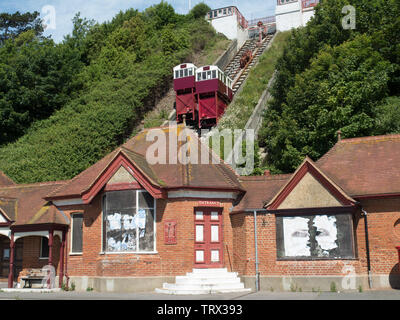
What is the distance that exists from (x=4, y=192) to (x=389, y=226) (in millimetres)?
19787

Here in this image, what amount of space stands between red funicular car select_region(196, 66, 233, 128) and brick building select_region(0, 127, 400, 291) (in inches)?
892

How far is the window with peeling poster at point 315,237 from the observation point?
17.2 meters

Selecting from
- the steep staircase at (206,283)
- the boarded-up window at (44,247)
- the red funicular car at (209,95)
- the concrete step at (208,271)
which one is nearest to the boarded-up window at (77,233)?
the boarded-up window at (44,247)

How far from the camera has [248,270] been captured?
18.7 m

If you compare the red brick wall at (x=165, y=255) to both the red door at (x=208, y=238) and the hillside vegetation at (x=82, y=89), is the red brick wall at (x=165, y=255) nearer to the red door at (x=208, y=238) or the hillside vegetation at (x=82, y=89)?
the red door at (x=208, y=238)

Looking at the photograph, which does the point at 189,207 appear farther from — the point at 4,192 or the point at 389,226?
the point at 4,192

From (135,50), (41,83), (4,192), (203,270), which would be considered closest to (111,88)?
(41,83)

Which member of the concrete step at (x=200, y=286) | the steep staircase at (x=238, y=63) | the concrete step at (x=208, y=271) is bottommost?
the concrete step at (x=200, y=286)

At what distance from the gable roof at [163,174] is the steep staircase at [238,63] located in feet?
100

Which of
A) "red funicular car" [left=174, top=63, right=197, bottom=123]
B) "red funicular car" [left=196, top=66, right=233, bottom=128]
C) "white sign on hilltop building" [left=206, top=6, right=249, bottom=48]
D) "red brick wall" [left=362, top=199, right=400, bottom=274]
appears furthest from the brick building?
"white sign on hilltop building" [left=206, top=6, right=249, bottom=48]

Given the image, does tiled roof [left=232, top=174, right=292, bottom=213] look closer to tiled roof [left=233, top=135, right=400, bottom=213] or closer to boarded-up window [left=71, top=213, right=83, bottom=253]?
tiled roof [left=233, top=135, right=400, bottom=213]

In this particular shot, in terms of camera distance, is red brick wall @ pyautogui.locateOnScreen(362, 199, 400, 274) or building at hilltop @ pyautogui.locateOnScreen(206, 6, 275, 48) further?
building at hilltop @ pyautogui.locateOnScreen(206, 6, 275, 48)

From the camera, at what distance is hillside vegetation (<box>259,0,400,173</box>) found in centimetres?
2786

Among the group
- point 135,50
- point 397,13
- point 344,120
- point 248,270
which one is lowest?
point 248,270
